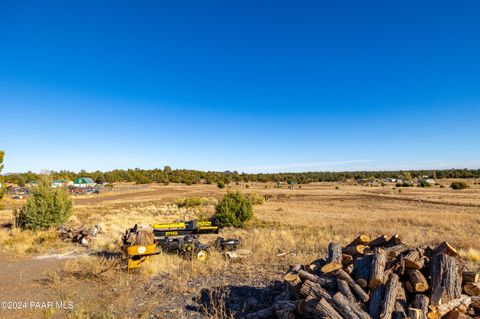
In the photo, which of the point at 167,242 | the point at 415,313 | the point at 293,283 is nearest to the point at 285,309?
the point at 293,283

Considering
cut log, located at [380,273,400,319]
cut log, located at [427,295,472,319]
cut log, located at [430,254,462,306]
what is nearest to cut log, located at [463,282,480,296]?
cut log, located at [427,295,472,319]

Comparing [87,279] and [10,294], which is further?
[87,279]

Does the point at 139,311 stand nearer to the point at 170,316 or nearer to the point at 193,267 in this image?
the point at 170,316

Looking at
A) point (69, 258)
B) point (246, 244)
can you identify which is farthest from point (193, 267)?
point (69, 258)

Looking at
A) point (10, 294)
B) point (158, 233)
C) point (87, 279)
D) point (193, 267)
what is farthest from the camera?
point (158, 233)

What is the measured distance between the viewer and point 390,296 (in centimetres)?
544

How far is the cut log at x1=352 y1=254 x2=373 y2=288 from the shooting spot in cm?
604

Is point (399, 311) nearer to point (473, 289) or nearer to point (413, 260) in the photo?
point (413, 260)

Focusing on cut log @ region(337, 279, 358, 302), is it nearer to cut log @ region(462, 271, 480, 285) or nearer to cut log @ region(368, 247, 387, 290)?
cut log @ region(368, 247, 387, 290)

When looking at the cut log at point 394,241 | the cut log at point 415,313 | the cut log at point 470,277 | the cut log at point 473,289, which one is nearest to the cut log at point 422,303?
the cut log at point 415,313

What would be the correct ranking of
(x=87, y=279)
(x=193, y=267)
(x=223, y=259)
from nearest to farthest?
(x=87, y=279) < (x=193, y=267) < (x=223, y=259)

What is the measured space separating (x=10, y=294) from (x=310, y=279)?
730 cm

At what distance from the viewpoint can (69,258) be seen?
36.4 feet

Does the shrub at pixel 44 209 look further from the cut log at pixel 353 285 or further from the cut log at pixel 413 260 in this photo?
the cut log at pixel 413 260
